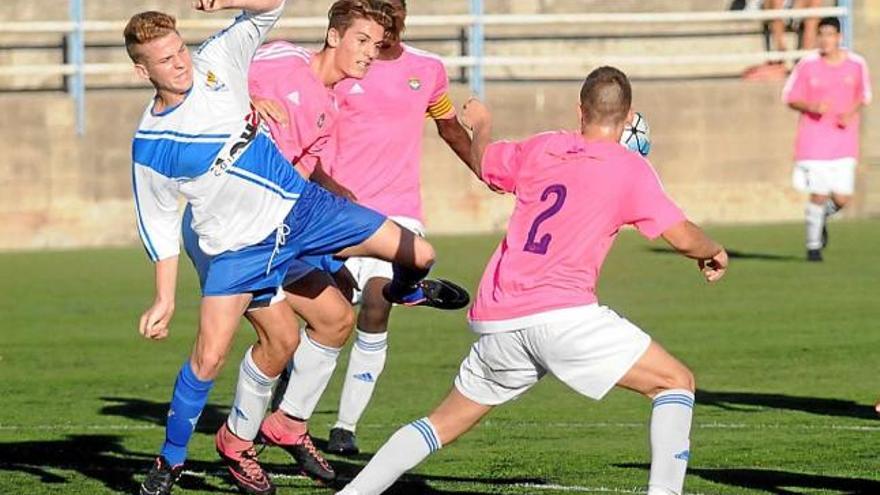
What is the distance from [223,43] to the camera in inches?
336

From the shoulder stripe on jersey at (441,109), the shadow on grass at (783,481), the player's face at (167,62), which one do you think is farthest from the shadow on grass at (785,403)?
the player's face at (167,62)

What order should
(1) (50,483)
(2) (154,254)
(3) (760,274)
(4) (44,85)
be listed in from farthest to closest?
1. (4) (44,85)
2. (3) (760,274)
3. (1) (50,483)
4. (2) (154,254)

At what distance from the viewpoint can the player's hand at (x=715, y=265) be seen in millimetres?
7762

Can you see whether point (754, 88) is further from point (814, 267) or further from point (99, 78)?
point (99, 78)

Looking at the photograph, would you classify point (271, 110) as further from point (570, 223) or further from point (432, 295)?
point (570, 223)

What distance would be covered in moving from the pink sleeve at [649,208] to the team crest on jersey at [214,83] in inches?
72.7

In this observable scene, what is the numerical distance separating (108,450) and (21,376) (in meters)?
3.07

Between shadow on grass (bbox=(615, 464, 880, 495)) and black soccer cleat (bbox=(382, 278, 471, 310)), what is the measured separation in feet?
4.72

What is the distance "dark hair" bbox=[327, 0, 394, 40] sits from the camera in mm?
9312

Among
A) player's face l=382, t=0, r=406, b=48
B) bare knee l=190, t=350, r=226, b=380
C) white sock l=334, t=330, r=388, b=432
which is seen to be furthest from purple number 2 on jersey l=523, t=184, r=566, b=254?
white sock l=334, t=330, r=388, b=432

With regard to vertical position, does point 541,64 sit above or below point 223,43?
below

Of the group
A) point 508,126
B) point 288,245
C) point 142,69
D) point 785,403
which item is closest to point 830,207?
point 508,126

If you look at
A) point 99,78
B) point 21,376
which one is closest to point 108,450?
point 21,376

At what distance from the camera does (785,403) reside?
11.3 meters
